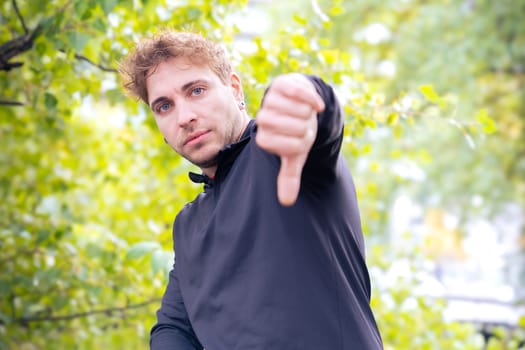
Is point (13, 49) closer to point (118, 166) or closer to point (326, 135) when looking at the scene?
point (326, 135)

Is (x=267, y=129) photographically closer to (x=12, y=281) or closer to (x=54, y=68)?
(x=54, y=68)

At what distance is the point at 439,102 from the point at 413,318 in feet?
6.32

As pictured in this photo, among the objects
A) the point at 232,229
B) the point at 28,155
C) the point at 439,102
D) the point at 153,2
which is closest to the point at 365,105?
the point at 439,102

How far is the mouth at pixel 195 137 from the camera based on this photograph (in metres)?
1.62

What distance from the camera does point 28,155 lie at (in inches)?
153

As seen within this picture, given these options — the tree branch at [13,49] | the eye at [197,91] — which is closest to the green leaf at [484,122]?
the eye at [197,91]

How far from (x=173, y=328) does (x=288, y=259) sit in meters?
0.58

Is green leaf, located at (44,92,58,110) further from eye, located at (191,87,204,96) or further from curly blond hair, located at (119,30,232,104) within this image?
eye, located at (191,87,204,96)

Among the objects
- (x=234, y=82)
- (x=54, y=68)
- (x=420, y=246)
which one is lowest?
(x=420, y=246)

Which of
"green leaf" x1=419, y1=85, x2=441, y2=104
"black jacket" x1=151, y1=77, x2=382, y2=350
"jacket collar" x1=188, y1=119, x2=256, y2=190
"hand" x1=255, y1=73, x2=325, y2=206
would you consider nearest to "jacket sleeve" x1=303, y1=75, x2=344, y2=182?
"black jacket" x1=151, y1=77, x2=382, y2=350

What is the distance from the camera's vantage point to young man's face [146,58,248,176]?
5.33 feet

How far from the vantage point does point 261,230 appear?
140 centimetres

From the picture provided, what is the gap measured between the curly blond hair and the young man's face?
0.06 feet

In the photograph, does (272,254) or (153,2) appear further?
(153,2)
